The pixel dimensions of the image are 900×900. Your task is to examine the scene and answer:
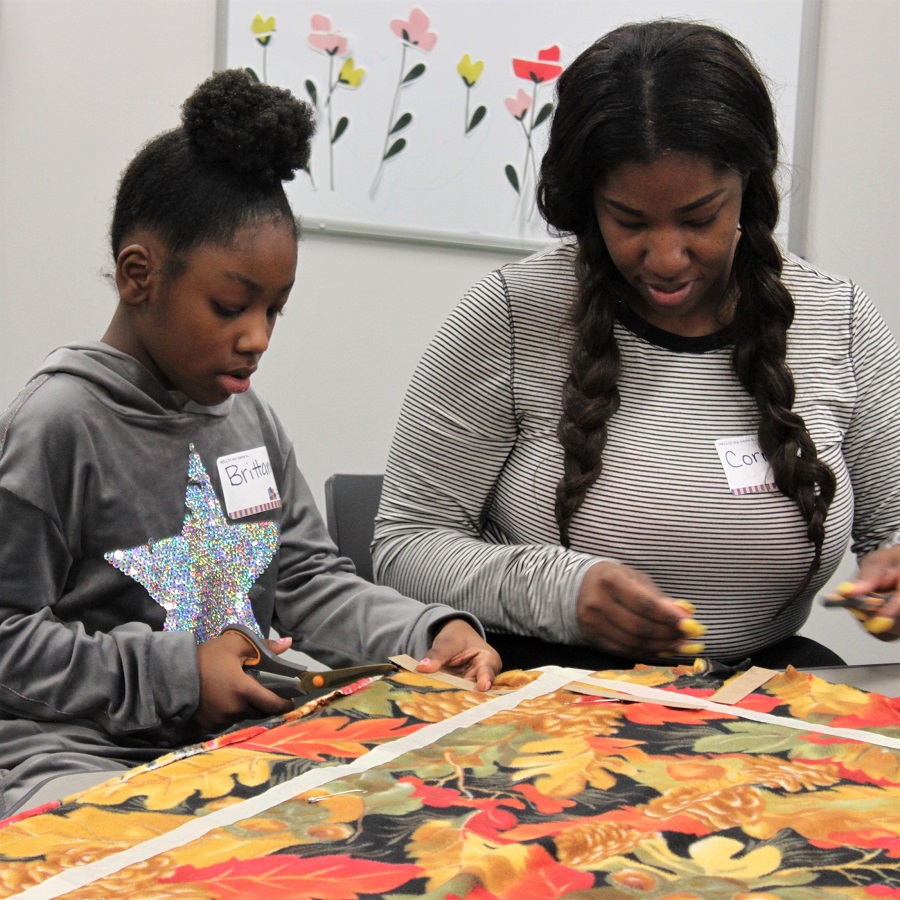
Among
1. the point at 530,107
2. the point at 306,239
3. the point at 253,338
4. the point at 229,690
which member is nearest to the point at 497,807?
the point at 229,690

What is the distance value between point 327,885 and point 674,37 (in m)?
1.15

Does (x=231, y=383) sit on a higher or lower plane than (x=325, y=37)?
lower

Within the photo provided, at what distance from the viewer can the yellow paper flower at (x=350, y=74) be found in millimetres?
2637

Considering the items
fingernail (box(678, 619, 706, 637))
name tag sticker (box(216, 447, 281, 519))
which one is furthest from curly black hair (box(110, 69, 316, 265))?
fingernail (box(678, 619, 706, 637))

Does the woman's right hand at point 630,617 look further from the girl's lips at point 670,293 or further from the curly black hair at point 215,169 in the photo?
the curly black hair at point 215,169

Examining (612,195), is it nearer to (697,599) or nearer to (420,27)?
(697,599)

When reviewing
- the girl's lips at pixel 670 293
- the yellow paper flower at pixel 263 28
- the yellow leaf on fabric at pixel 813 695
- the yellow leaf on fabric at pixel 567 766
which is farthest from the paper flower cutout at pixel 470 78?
the yellow leaf on fabric at pixel 567 766

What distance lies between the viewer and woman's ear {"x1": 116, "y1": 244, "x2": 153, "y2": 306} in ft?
4.17

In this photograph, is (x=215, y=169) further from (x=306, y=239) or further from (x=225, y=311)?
(x=306, y=239)

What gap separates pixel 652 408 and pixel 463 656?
0.50 metres

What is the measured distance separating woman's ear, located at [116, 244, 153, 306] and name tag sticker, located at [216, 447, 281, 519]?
0.21m

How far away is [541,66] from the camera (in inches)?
110

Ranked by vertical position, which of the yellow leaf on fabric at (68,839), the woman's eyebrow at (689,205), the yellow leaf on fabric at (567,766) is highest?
the woman's eyebrow at (689,205)

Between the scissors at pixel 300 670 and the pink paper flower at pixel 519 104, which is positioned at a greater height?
the pink paper flower at pixel 519 104
